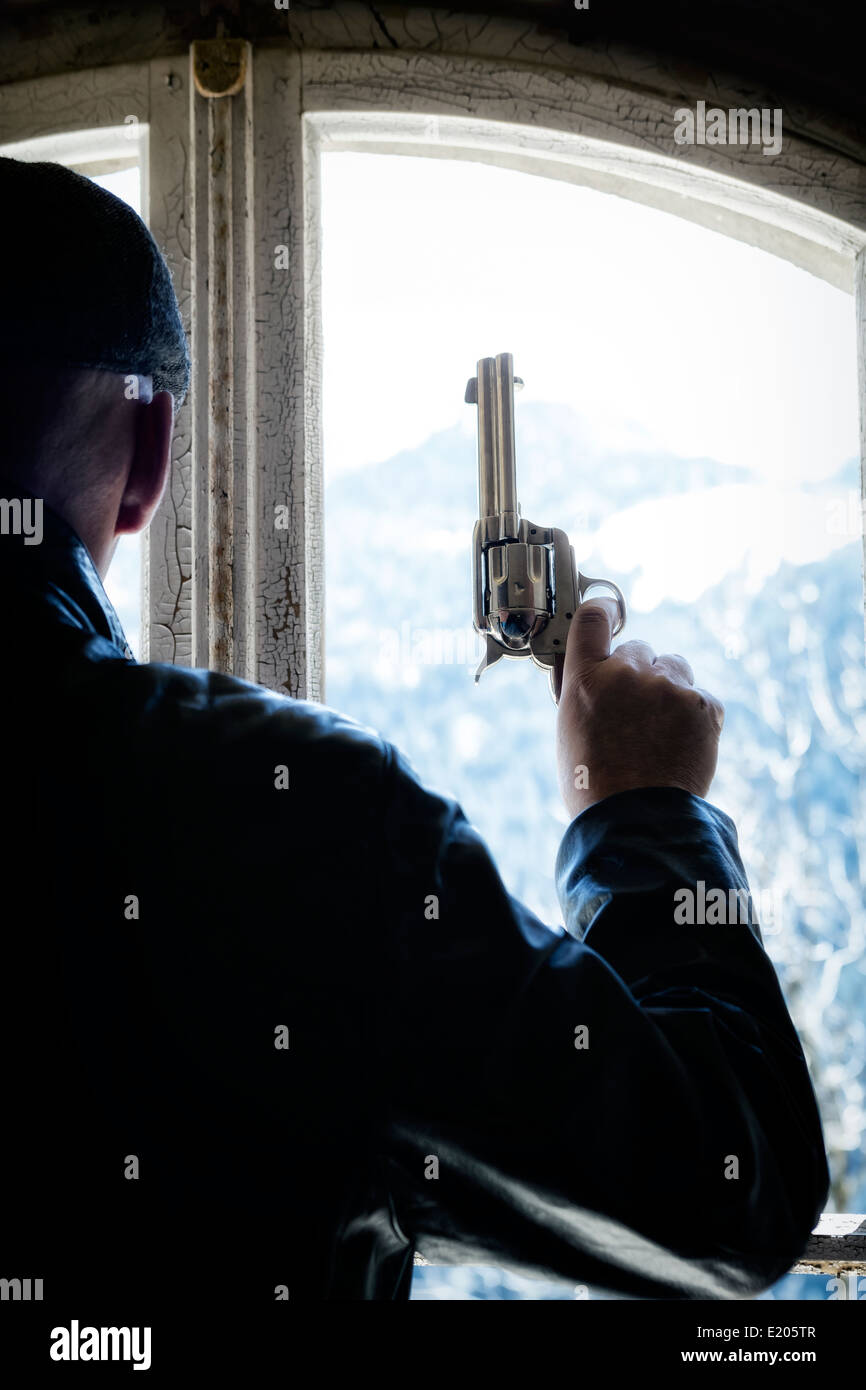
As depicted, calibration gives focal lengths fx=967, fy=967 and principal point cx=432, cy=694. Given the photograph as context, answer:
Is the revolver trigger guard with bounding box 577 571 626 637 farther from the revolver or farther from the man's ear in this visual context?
the man's ear

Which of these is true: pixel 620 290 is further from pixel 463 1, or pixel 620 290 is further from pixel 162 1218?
pixel 162 1218

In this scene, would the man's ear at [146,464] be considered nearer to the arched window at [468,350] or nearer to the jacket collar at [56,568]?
the jacket collar at [56,568]

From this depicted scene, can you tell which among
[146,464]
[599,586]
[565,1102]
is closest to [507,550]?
[599,586]

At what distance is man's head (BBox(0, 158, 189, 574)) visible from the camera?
0.64m

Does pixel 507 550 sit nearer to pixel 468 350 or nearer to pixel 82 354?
pixel 468 350

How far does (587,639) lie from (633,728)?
0.70ft

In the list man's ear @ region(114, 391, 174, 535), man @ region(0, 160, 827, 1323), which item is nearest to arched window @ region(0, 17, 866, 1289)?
man's ear @ region(114, 391, 174, 535)

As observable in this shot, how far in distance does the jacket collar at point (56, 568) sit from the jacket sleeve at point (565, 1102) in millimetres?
214

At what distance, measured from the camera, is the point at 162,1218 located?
0.50 meters

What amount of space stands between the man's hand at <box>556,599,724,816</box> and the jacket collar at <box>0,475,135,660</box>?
1.27 ft

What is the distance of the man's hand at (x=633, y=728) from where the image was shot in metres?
0.77

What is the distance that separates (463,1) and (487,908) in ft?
3.94
